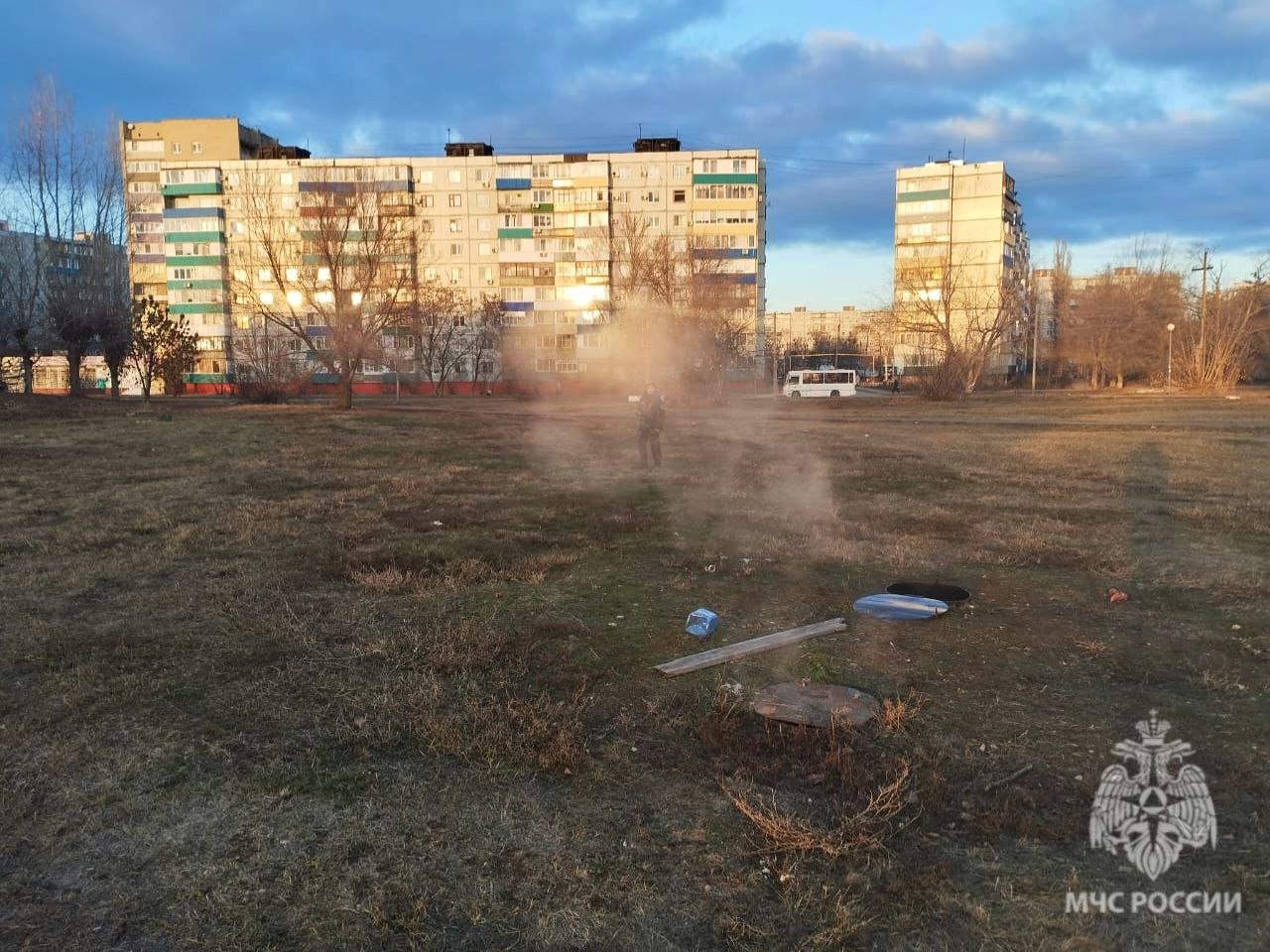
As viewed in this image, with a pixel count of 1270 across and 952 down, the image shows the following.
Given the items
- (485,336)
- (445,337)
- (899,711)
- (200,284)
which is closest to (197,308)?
(200,284)

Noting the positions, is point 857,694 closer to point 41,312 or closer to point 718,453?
point 718,453

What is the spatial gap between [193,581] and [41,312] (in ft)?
120

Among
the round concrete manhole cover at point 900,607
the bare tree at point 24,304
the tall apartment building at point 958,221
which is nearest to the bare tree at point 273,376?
the bare tree at point 24,304

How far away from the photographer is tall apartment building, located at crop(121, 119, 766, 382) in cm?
7469

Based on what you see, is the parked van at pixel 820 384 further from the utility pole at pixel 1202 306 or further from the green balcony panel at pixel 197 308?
the green balcony panel at pixel 197 308

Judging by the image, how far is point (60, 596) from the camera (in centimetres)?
634

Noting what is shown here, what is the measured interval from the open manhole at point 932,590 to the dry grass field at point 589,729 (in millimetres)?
181

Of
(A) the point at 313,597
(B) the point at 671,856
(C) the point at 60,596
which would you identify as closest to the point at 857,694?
(B) the point at 671,856

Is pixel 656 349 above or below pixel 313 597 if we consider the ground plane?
above

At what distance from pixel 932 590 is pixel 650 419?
8.94 metres

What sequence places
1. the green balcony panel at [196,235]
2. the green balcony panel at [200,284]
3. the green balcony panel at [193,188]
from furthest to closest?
the green balcony panel at [200,284]
the green balcony panel at [196,235]
the green balcony panel at [193,188]

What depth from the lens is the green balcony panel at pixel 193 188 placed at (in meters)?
76.9

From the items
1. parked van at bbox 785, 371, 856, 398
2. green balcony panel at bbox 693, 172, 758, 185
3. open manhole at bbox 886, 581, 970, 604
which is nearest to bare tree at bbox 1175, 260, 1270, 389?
parked van at bbox 785, 371, 856, 398

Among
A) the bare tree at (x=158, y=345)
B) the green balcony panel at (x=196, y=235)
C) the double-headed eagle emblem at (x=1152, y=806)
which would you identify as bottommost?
the double-headed eagle emblem at (x=1152, y=806)
